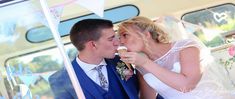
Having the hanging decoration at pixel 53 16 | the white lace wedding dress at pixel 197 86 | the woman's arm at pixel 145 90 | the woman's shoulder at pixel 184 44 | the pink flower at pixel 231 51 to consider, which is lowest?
the pink flower at pixel 231 51

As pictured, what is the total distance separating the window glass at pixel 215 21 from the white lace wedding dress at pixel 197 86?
210cm

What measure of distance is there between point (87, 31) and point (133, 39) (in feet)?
1.15

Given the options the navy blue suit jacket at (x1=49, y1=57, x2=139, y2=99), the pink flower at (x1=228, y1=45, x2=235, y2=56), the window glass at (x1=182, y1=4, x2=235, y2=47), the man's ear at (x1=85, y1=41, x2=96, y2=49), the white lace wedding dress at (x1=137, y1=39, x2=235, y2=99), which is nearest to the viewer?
the navy blue suit jacket at (x1=49, y1=57, x2=139, y2=99)

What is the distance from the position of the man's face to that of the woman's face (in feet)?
0.34

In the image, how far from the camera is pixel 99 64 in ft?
8.18

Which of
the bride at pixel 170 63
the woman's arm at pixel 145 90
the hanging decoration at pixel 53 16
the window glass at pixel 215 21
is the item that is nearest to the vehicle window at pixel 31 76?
the hanging decoration at pixel 53 16

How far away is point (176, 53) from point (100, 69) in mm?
472

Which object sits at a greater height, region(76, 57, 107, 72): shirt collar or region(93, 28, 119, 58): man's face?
region(93, 28, 119, 58): man's face

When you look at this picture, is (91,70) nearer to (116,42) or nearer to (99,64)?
(99,64)

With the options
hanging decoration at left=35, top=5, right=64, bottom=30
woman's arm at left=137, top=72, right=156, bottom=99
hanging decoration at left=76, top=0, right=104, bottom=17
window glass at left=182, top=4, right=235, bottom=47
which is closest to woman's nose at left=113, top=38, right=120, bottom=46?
woman's arm at left=137, top=72, right=156, bottom=99

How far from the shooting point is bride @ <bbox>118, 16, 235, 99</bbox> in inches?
86.4

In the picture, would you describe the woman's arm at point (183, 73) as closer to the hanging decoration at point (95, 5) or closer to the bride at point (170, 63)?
the bride at point (170, 63)

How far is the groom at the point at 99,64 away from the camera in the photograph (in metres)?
2.38

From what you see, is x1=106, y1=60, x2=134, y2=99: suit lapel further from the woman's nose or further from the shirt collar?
the woman's nose
